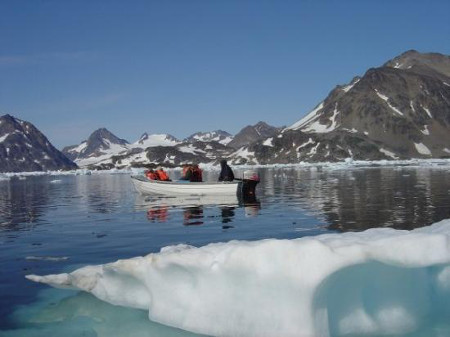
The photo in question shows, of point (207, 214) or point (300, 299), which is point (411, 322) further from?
point (207, 214)

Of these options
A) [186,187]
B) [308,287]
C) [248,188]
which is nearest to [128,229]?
[186,187]

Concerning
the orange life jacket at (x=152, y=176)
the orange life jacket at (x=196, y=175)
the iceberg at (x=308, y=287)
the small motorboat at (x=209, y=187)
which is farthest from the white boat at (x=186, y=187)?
the iceberg at (x=308, y=287)

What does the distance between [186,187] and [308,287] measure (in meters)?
32.2

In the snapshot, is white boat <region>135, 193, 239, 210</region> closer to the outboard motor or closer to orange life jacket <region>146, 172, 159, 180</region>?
the outboard motor

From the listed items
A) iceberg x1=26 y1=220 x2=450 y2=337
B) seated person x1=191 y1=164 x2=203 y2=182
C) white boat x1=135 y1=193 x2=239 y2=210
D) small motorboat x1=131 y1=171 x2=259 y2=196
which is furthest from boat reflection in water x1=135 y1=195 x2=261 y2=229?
iceberg x1=26 y1=220 x2=450 y2=337

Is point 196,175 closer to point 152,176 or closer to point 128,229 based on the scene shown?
point 152,176

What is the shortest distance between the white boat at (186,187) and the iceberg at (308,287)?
28368 mm

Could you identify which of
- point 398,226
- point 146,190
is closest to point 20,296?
point 398,226

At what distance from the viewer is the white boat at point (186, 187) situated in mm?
37062

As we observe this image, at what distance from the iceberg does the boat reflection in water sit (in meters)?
14.8

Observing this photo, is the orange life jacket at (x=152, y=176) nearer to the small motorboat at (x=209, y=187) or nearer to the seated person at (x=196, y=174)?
the small motorboat at (x=209, y=187)

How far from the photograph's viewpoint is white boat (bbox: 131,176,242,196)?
3706cm

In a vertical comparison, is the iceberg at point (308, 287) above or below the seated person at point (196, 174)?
below

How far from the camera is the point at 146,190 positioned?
43.9 metres
